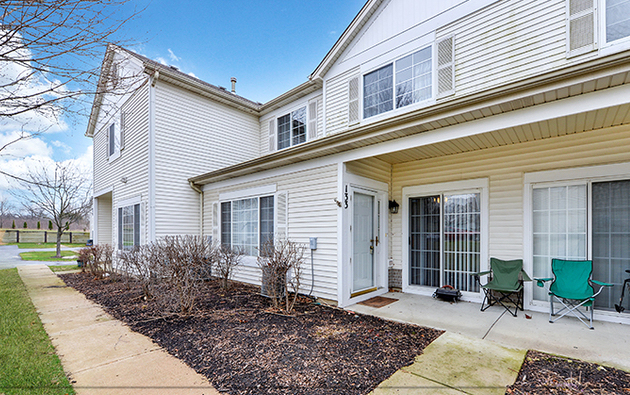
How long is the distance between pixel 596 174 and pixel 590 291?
1654 millimetres

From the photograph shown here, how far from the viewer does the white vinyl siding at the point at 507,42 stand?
4.99 m

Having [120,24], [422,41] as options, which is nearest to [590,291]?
[422,41]

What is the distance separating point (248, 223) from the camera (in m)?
7.34

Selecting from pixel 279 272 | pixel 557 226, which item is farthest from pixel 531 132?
pixel 279 272

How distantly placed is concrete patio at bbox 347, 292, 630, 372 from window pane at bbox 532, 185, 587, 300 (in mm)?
815

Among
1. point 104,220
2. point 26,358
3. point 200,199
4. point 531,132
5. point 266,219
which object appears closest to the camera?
point 26,358

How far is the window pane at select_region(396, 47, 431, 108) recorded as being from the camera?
6277mm

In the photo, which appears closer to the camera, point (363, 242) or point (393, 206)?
point (363, 242)

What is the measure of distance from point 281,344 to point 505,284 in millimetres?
3608

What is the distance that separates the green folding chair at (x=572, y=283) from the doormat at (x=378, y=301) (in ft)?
7.51

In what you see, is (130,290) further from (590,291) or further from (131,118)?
(590,291)

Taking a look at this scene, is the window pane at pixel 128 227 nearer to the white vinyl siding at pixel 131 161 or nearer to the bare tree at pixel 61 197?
the white vinyl siding at pixel 131 161

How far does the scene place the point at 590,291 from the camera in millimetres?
4203

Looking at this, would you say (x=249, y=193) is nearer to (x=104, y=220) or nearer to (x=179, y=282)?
(x=179, y=282)
